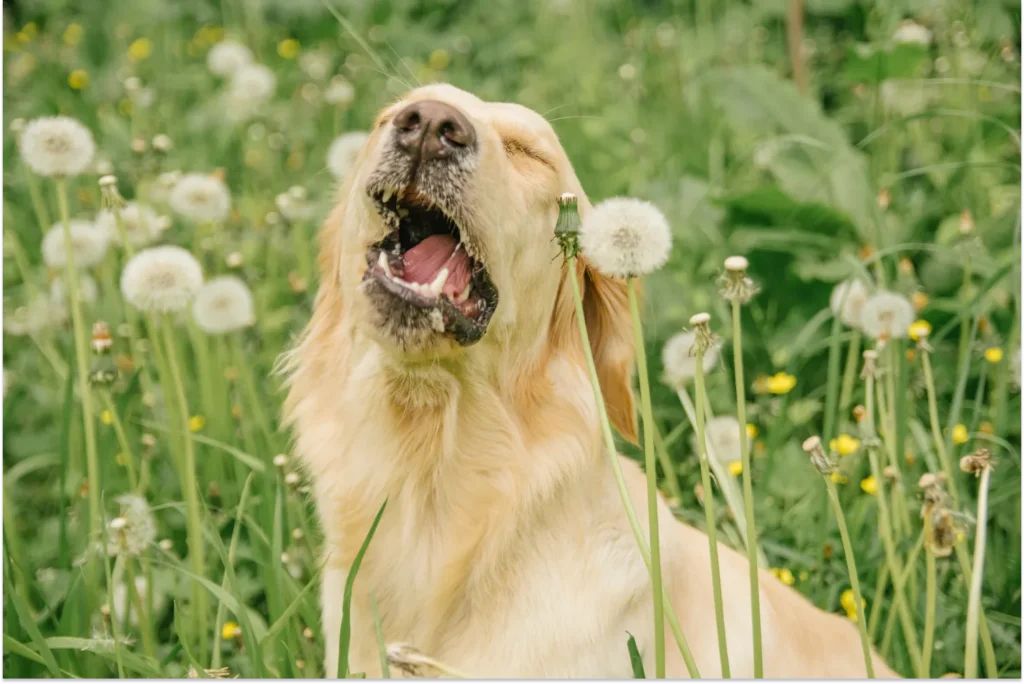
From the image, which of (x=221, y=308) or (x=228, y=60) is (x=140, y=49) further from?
(x=221, y=308)

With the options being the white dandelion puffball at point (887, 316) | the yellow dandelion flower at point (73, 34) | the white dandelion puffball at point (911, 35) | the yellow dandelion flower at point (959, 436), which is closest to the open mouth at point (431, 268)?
the white dandelion puffball at point (887, 316)

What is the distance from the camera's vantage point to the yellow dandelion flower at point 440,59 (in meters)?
6.07

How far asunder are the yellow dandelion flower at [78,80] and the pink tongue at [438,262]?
151 inches

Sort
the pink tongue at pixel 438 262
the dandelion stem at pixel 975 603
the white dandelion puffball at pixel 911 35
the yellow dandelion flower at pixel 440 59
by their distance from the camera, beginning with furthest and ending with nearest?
1. the yellow dandelion flower at pixel 440 59
2. the white dandelion puffball at pixel 911 35
3. the pink tongue at pixel 438 262
4. the dandelion stem at pixel 975 603

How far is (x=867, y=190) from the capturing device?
395 centimetres

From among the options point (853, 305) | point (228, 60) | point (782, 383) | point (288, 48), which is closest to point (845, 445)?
point (782, 383)

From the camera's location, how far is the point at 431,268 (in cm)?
223

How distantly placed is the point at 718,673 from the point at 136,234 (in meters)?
2.44

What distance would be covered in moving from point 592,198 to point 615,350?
2.07 meters

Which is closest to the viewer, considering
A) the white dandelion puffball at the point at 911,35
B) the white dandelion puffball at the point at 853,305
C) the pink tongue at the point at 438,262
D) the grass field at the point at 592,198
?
the pink tongue at the point at 438,262

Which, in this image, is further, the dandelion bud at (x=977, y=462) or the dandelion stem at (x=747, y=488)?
the dandelion bud at (x=977, y=462)

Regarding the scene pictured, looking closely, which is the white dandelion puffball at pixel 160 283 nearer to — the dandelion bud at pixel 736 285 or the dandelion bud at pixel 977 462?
the dandelion bud at pixel 736 285

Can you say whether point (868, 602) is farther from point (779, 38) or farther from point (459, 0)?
point (459, 0)

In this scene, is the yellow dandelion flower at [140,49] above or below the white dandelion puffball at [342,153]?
above
